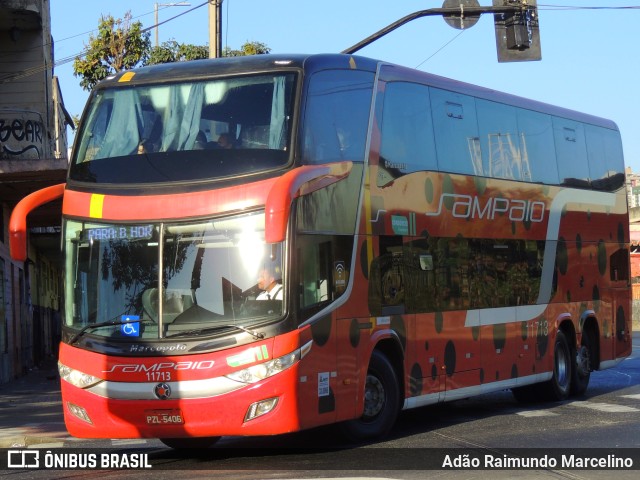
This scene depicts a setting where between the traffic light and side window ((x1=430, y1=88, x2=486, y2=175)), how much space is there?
357 cm

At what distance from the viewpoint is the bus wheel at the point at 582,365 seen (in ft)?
60.1

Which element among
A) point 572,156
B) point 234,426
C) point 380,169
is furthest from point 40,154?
point 234,426

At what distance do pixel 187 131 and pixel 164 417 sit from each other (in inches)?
115

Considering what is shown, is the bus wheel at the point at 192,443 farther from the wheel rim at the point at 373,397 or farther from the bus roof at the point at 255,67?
the bus roof at the point at 255,67

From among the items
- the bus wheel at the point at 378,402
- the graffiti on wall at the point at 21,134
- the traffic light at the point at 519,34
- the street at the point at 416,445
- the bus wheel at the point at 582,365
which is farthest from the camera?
the graffiti on wall at the point at 21,134

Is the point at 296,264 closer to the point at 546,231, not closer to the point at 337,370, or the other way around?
the point at 337,370

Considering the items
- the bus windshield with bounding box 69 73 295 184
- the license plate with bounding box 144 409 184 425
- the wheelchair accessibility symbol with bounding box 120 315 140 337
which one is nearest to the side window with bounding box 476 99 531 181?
the bus windshield with bounding box 69 73 295 184

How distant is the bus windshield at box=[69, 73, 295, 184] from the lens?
38.2 feet

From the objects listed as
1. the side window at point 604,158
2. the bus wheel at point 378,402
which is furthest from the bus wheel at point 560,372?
the bus wheel at point 378,402

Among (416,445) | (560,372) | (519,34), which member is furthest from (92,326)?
(519,34)

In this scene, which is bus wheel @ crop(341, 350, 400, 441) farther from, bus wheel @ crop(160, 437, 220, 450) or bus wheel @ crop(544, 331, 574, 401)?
bus wheel @ crop(544, 331, 574, 401)

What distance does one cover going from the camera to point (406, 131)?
45.6 ft

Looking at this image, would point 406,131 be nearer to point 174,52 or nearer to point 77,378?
point 77,378

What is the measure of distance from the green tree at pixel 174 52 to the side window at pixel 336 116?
89.1 ft
